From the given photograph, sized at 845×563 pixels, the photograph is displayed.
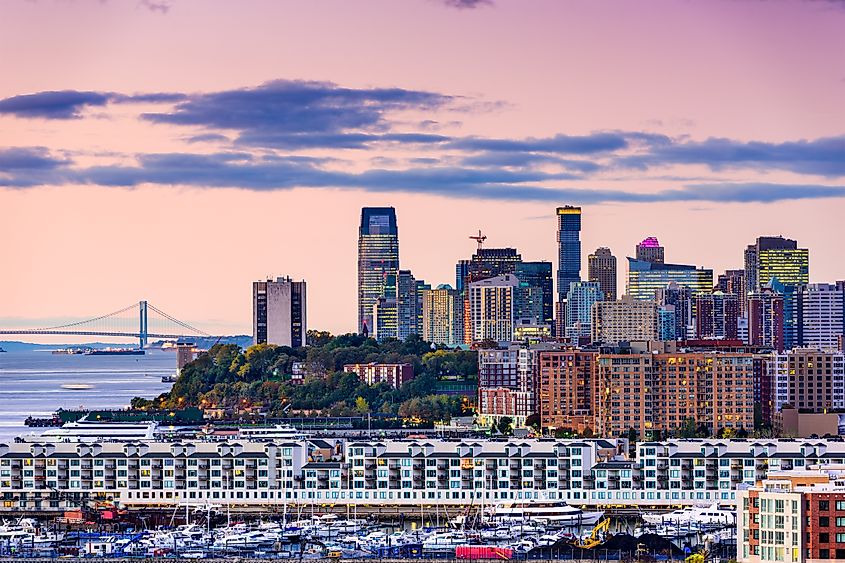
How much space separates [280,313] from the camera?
89062mm

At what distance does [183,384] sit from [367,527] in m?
42.1

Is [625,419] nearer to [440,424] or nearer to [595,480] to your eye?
[440,424]

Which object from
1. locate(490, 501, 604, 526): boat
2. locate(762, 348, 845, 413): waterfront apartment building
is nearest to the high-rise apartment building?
locate(762, 348, 845, 413): waterfront apartment building

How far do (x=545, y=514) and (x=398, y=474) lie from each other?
10.9 feet

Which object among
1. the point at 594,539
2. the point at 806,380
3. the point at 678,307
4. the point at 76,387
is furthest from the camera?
the point at 678,307

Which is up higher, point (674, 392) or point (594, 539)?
point (674, 392)

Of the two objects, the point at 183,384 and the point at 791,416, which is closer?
the point at 791,416

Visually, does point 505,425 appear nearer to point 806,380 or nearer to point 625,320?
point 806,380

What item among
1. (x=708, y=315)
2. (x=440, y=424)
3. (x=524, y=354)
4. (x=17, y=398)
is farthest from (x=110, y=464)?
(x=708, y=315)

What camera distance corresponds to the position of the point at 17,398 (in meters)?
89.5

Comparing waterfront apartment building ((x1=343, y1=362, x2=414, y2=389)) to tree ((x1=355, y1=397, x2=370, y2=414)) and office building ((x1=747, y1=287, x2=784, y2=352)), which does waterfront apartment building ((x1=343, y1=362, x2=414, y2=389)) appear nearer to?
tree ((x1=355, y1=397, x2=370, y2=414))

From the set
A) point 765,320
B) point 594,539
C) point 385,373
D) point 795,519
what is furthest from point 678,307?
point 795,519

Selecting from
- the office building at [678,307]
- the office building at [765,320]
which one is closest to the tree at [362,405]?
the office building at [765,320]

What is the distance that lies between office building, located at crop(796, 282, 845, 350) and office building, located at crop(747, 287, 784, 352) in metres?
2.07
